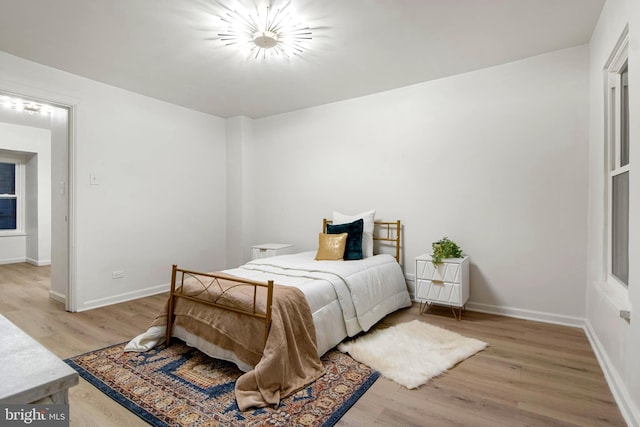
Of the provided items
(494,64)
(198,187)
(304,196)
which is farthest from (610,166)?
(198,187)

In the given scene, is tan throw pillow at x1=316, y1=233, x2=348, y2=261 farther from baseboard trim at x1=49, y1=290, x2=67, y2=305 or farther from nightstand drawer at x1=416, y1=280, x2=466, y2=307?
baseboard trim at x1=49, y1=290, x2=67, y2=305

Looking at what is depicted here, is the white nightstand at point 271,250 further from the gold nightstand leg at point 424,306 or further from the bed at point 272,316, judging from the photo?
the gold nightstand leg at point 424,306

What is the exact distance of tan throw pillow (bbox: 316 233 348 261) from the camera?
142 inches

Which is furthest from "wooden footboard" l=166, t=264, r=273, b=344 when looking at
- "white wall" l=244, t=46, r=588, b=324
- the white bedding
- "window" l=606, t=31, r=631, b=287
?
"window" l=606, t=31, r=631, b=287

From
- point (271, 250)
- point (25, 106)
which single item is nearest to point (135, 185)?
point (271, 250)

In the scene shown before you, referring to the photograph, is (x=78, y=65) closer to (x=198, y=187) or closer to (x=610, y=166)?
(x=198, y=187)

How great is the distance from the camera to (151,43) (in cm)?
297

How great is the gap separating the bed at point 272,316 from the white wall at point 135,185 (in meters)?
1.80

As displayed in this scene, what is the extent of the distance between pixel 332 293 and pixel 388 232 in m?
1.68

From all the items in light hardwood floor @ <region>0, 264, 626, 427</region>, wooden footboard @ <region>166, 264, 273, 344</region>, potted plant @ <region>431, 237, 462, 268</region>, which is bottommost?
light hardwood floor @ <region>0, 264, 626, 427</region>

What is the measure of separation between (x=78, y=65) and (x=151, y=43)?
1.08m

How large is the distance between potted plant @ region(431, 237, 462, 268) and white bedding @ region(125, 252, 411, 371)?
19.7 inches

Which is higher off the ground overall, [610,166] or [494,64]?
[494,64]

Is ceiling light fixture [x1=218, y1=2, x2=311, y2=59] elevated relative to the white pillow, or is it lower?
elevated
